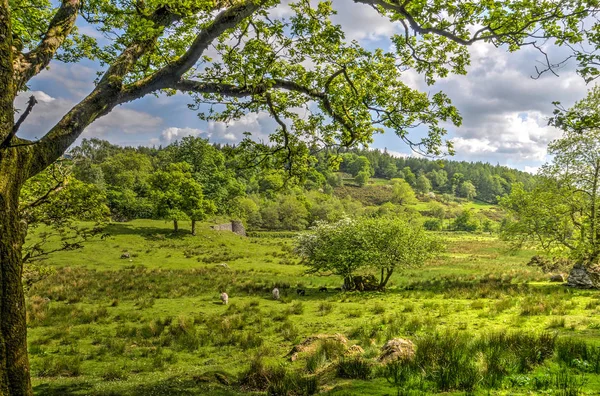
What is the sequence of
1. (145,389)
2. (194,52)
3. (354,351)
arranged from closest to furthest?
(194,52) < (145,389) < (354,351)

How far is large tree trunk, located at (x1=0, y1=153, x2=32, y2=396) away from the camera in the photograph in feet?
12.9

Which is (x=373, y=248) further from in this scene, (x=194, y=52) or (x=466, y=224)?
(x=466, y=224)

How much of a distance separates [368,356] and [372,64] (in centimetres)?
715

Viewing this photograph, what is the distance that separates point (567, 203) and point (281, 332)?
20697 millimetres

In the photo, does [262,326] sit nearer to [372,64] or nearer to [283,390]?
[283,390]

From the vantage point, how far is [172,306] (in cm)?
1781

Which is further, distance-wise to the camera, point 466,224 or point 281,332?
point 466,224

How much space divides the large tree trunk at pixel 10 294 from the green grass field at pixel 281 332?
3.34 meters

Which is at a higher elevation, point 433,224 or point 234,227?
point 234,227

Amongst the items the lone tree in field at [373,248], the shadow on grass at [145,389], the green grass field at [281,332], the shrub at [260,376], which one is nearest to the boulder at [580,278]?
the green grass field at [281,332]

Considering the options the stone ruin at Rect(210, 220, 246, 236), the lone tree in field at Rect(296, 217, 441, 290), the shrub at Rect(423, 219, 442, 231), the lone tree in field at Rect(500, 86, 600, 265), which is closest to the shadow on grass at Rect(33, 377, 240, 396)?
the lone tree in field at Rect(296, 217, 441, 290)

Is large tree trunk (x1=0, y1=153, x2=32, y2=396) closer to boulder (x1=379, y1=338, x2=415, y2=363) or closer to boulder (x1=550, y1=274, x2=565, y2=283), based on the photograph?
boulder (x1=379, y1=338, x2=415, y2=363)

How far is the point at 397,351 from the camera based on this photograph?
25.5 feet

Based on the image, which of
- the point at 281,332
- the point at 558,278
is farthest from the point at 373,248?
the point at 558,278
